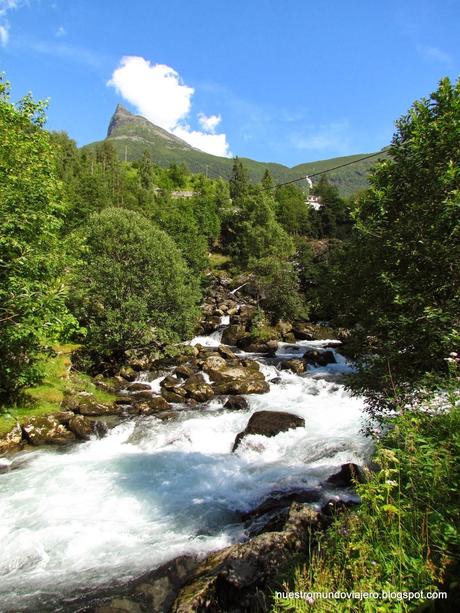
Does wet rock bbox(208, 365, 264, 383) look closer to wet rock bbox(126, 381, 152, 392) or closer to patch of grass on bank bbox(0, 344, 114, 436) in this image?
wet rock bbox(126, 381, 152, 392)

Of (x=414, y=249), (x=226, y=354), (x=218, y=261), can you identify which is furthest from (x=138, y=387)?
(x=218, y=261)

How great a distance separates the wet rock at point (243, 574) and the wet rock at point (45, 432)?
11.3 m

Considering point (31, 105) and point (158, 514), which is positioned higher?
point (31, 105)

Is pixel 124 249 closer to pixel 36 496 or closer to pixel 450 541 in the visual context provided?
pixel 36 496

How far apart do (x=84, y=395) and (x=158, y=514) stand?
463 inches

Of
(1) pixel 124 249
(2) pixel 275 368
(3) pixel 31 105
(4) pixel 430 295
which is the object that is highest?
(3) pixel 31 105

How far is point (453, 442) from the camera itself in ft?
17.7

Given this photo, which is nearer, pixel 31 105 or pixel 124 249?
pixel 31 105

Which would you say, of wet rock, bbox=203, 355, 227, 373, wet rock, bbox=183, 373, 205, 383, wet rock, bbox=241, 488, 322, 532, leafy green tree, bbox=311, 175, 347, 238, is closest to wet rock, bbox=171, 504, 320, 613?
wet rock, bbox=241, 488, 322, 532

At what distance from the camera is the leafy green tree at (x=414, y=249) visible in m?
8.41

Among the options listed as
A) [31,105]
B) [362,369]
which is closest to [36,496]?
[362,369]

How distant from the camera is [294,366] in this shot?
99.3ft

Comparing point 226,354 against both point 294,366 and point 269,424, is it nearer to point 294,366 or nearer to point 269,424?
point 294,366

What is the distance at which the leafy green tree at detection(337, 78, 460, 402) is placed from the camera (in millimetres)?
8414
